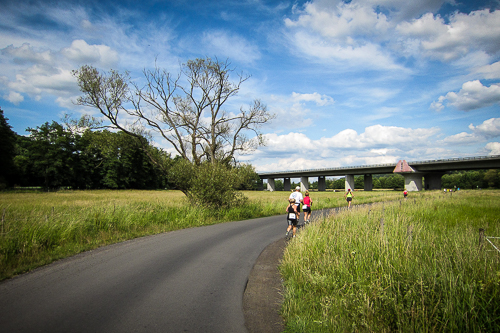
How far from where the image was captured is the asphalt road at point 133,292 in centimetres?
393

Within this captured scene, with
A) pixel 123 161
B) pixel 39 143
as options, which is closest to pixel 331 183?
pixel 123 161

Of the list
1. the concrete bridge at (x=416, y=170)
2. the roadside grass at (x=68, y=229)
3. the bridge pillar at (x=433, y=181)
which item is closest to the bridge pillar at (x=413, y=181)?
the concrete bridge at (x=416, y=170)

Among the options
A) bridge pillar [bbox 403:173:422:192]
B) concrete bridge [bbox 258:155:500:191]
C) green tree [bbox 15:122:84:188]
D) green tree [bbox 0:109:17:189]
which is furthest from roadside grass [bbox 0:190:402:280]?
bridge pillar [bbox 403:173:422:192]

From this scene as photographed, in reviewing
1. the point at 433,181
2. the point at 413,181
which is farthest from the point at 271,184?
the point at 433,181

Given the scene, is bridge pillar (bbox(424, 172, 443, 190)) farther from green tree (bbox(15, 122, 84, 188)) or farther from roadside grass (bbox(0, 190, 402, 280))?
green tree (bbox(15, 122, 84, 188))

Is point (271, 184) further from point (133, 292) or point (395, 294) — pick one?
point (395, 294)

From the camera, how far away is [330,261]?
538 cm

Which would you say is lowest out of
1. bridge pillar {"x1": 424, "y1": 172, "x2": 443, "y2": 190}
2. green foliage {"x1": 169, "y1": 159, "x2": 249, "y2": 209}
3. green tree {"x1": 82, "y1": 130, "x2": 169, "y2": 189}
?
bridge pillar {"x1": 424, "y1": 172, "x2": 443, "y2": 190}

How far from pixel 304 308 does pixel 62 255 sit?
23.6 feet

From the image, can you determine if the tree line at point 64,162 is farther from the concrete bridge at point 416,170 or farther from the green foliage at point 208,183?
the concrete bridge at point 416,170

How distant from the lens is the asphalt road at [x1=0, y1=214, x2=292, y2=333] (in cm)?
393

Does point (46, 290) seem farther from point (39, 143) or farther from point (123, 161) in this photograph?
point (123, 161)

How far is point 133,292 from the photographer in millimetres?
5078

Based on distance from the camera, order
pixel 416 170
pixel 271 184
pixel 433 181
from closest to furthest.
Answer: pixel 416 170 → pixel 433 181 → pixel 271 184
